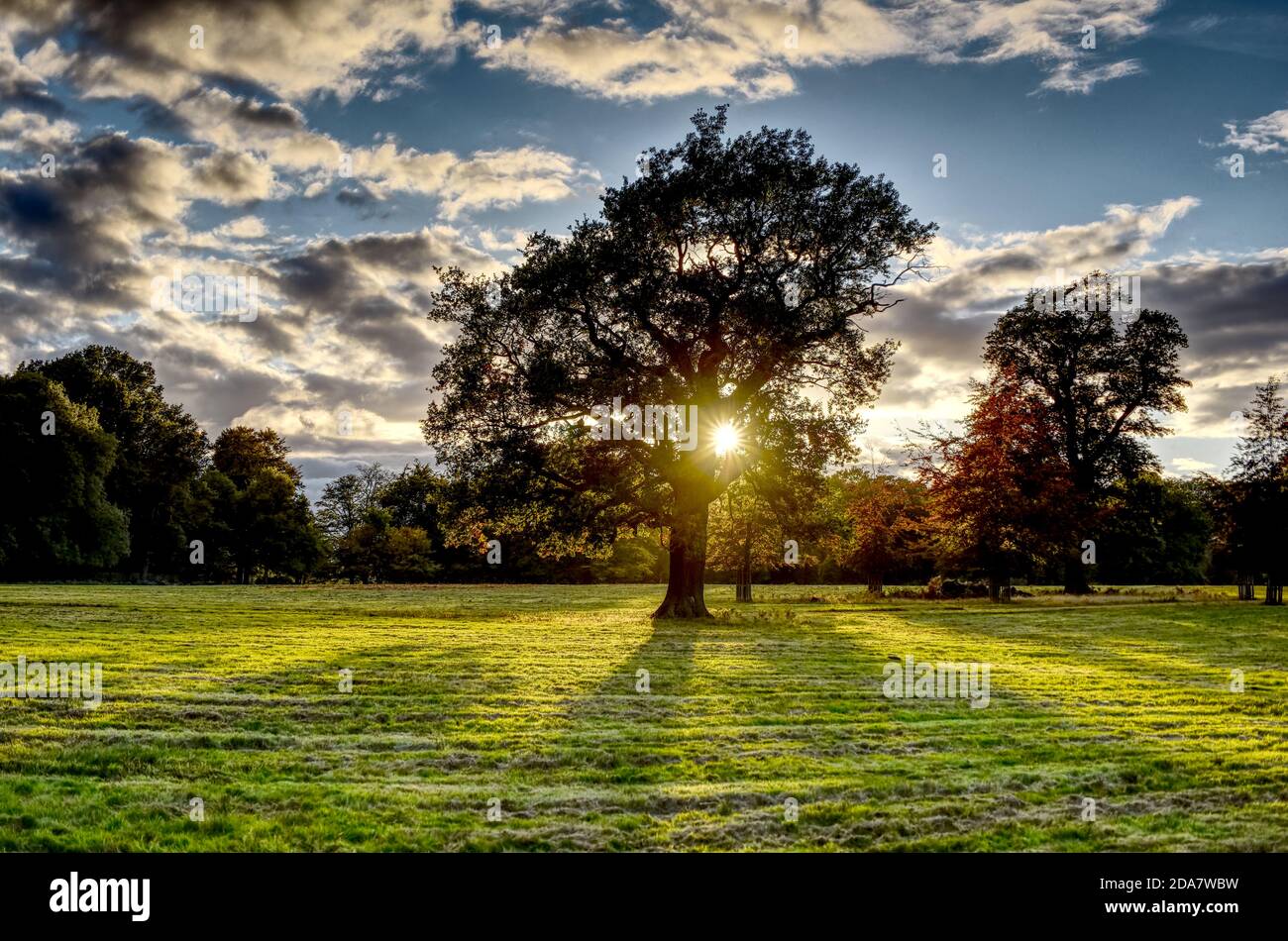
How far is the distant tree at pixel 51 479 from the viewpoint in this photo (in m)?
48.6

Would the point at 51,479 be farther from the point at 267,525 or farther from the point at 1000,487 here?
the point at 1000,487

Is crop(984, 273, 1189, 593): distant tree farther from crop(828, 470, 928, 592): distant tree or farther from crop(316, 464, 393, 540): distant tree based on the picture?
crop(316, 464, 393, 540): distant tree

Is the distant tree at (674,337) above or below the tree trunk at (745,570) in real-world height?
above

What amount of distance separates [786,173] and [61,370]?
197ft

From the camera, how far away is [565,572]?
8681 centimetres

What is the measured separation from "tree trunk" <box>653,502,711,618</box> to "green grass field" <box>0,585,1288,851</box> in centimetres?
1009

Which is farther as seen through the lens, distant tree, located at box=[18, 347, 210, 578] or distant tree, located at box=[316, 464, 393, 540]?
distant tree, located at box=[316, 464, 393, 540]

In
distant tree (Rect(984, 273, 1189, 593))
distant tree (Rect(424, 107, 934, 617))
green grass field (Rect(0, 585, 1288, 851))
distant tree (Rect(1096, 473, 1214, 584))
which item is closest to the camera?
green grass field (Rect(0, 585, 1288, 851))

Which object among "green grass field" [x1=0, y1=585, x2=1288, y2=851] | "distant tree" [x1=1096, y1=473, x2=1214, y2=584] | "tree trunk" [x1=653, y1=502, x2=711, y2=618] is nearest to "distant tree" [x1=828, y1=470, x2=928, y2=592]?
"tree trunk" [x1=653, y1=502, x2=711, y2=618]

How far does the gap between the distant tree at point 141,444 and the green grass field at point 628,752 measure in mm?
53368

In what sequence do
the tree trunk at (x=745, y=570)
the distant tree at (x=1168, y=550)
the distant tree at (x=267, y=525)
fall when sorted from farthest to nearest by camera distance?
the distant tree at (x=1168, y=550) < the distant tree at (x=267, y=525) < the tree trunk at (x=745, y=570)

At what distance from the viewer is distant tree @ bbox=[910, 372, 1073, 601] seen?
39.4 meters

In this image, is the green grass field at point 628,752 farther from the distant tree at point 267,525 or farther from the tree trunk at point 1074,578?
the distant tree at point 267,525

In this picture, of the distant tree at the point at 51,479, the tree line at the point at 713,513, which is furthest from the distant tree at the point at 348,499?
the distant tree at the point at 51,479
